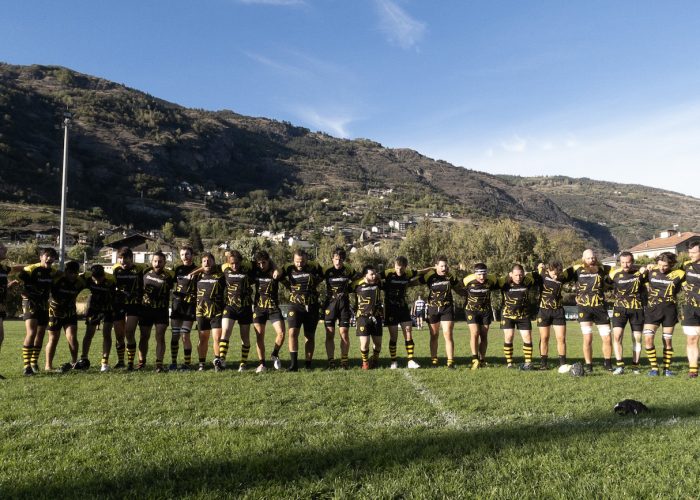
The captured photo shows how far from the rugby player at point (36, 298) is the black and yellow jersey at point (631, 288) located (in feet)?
34.7

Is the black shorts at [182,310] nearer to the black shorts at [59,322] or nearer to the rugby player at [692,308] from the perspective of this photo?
the black shorts at [59,322]

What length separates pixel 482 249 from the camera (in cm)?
5219

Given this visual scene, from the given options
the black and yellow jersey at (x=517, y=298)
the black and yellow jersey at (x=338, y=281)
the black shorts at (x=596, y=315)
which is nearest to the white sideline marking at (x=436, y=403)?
the black and yellow jersey at (x=338, y=281)

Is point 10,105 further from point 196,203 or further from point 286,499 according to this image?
point 286,499

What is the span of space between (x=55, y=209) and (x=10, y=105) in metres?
92.2

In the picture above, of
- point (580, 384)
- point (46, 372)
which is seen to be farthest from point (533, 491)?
point (46, 372)

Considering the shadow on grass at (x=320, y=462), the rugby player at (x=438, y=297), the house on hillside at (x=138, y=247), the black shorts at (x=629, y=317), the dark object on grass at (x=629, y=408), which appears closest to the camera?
the shadow on grass at (x=320, y=462)

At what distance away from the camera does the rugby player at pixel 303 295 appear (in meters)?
9.33

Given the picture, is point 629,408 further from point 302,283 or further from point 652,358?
point 302,283

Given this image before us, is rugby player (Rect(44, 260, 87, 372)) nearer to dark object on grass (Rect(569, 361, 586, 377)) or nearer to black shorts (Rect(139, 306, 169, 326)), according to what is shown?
black shorts (Rect(139, 306, 169, 326))

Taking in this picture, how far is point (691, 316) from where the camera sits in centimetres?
863

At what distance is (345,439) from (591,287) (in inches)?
278

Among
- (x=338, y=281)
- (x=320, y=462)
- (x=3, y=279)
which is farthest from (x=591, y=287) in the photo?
(x=3, y=279)

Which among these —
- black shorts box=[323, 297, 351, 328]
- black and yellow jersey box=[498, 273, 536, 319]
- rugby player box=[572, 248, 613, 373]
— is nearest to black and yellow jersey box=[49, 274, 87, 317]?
black shorts box=[323, 297, 351, 328]
